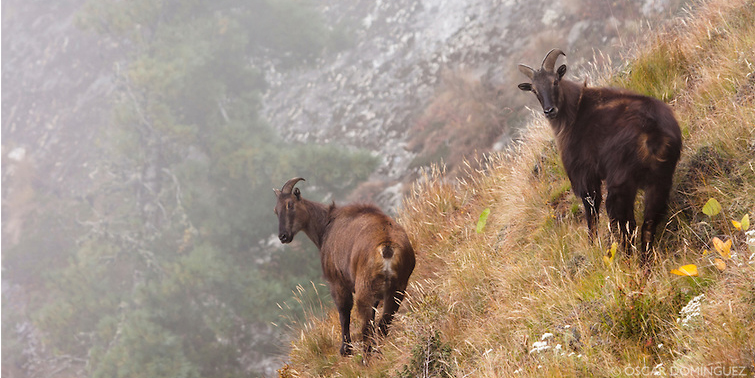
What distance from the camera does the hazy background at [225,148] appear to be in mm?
13703

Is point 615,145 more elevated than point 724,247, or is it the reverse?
point 615,145

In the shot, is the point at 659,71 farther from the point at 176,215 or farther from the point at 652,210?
the point at 176,215

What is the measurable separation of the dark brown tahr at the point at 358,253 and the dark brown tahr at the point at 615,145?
1.81m

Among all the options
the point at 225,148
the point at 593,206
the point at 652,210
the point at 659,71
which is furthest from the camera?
the point at 225,148

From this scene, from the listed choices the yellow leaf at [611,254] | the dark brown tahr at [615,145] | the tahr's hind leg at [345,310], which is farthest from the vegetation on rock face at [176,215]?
the yellow leaf at [611,254]

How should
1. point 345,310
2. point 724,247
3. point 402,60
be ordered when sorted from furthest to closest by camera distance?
point 402,60 < point 345,310 < point 724,247

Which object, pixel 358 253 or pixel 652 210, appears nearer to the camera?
pixel 652 210

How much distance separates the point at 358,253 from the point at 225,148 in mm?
10793

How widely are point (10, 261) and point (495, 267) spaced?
1807 cm

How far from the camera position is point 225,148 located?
1560 centimetres

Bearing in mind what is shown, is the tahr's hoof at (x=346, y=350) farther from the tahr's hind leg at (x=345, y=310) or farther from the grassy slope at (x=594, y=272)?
the grassy slope at (x=594, y=272)

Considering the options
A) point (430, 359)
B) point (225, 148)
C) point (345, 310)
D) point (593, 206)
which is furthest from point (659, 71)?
point (225, 148)

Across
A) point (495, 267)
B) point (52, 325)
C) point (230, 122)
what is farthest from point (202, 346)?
point (495, 267)

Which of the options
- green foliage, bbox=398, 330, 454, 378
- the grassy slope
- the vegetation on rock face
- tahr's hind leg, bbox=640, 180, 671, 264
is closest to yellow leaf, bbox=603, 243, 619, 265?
the grassy slope
